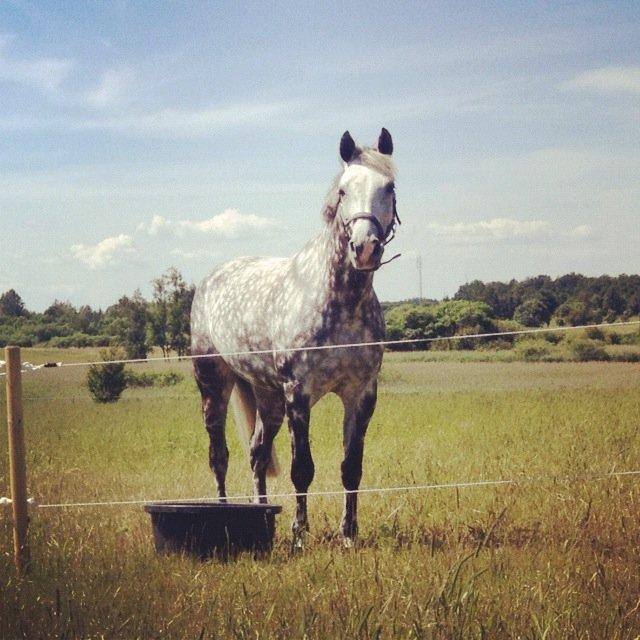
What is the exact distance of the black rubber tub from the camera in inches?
212

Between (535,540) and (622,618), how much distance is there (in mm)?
1618

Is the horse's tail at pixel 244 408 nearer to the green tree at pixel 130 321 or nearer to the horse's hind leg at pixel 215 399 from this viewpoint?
the horse's hind leg at pixel 215 399

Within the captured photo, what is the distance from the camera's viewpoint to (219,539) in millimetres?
5438

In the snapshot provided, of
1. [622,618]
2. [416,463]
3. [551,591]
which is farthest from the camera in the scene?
[416,463]

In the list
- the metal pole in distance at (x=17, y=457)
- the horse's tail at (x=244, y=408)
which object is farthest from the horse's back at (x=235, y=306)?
the metal pole in distance at (x=17, y=457)

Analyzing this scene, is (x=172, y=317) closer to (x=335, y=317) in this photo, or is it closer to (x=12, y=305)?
(x=12, y=305)

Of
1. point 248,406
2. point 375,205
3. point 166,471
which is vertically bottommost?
point 166,471

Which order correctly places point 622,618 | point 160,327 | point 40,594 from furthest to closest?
1. point 160,327
2. point 40,594
3. point 622,618

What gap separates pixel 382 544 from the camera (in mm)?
5516

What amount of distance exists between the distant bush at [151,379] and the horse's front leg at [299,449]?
41.4ft

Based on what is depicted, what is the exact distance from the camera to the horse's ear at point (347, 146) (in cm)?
566

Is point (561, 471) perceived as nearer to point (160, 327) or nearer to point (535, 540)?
point (535, 540)

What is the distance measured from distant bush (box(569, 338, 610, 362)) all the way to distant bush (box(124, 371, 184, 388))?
9.79 metres

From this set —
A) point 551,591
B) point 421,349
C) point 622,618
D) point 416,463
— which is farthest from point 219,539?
point 421,349
